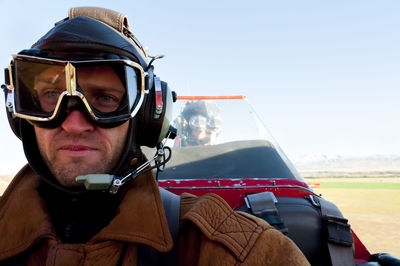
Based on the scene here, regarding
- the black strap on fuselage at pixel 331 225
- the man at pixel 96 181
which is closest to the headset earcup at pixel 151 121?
the man at pixel 96 181

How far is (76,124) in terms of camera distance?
1.29m

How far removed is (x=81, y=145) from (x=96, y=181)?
0.20 m

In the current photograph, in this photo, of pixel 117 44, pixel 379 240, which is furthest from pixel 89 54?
pixel 379 240

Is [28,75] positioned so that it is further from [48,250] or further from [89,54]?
[48,250]

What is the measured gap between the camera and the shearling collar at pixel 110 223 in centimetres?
116

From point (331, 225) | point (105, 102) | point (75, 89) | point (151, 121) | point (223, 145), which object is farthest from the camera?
point (223, 145)

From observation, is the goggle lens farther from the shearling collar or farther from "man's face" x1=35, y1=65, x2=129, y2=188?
the shearling collar

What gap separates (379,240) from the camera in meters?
8.17

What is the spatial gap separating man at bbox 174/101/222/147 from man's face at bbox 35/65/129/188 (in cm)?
157

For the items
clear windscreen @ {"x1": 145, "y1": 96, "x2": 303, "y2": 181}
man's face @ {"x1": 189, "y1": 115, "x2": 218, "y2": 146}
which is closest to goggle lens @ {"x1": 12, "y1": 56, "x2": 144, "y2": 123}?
clear windscreen @ {"x1": 145, "y1": 96, "x2": 303, "y2": 181}

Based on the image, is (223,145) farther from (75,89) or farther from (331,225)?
(75,89)

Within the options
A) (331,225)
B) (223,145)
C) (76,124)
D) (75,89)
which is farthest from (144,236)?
(223,145)

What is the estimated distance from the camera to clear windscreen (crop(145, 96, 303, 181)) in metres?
2.50

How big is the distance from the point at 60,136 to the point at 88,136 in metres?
0.11
